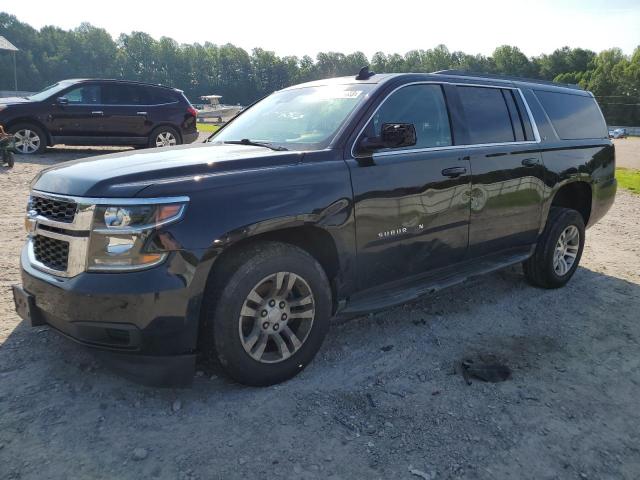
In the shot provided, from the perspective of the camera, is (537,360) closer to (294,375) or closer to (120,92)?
(294,375)

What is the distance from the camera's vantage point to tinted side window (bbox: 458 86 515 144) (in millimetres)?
4250

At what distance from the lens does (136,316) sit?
2.66 meters

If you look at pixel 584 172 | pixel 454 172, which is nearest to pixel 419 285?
pixel 454 172

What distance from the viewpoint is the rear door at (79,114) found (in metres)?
11.5

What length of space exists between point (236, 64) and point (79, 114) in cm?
14094

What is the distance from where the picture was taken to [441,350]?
12.5 feet

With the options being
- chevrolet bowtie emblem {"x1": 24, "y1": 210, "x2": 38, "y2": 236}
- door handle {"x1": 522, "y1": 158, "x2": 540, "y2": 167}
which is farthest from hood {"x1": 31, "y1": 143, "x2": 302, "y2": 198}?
door handle {"x1": 522, "y1": 158, "x2": 540, "y2": 167}

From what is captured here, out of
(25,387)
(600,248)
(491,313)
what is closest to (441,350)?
(491,313)

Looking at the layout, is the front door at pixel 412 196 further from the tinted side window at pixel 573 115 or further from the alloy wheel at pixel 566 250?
the tinted side window at pixel 573 115

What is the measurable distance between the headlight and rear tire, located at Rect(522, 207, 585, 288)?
376 centimetres

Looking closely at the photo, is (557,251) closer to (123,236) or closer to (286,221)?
(286,221)

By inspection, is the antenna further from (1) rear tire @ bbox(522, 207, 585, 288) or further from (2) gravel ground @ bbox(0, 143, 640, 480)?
(1) rear tire @ bbox(522, 207, 585, 288)

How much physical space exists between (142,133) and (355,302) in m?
10.2

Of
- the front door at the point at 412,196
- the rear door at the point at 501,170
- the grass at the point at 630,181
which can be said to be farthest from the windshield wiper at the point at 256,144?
the grass at the point at 630,181
